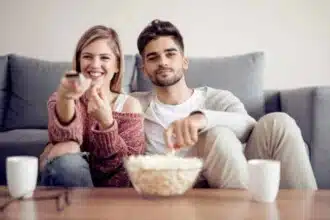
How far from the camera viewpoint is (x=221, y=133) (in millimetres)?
1164

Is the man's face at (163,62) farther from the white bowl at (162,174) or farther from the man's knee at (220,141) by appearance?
the white bowl at (162,174)

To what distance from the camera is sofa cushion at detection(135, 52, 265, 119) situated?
213 centimetres

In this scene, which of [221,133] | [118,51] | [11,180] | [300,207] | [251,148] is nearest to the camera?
[300,207]

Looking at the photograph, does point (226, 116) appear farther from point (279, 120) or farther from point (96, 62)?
point (96, 62)

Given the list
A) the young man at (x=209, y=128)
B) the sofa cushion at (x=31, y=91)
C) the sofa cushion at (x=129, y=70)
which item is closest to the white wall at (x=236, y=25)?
the sofa cushion at (x=129, y=70)

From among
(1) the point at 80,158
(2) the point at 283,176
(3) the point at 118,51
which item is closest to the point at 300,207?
(2) the point at 283,176

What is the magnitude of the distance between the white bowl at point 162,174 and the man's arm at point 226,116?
0.84 feet

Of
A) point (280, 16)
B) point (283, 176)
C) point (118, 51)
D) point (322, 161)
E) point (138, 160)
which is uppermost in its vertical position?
point (280, 16)

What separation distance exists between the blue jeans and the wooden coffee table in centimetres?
9

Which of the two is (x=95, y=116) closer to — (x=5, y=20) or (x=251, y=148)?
(x=251, y=148)

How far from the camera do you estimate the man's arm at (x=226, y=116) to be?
126cm

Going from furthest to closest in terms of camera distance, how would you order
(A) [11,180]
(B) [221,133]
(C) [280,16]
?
(C) [280,16]
(B) [221,133]
(A) [11,180]

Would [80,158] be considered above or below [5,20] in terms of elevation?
below

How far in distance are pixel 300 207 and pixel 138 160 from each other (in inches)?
14.2
